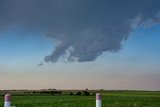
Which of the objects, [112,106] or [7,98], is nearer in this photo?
[7,98]

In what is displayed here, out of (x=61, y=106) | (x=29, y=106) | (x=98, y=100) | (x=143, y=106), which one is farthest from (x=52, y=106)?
(x=98, y=100)

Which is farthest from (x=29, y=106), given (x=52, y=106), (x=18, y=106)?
(x=52, y=106)

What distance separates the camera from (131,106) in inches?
1695

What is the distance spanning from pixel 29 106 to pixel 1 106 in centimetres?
A: 362

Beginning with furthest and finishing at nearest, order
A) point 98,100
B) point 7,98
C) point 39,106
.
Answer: point 39,106, point 98,100, point 7,98

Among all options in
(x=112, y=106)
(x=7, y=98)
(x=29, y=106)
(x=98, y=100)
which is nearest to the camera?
(x=7, y=98)

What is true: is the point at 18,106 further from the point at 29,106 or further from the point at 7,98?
the point at 7,98

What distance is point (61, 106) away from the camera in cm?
4309

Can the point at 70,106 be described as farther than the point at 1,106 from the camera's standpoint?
No

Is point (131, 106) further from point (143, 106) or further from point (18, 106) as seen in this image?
point (18, 106)

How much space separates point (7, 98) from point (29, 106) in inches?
1563

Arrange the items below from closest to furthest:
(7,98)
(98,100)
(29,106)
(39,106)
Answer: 1. (7,98)
2. (98,100)
3. (39,106)
4. (29,106)

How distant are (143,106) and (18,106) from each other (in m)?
14.4

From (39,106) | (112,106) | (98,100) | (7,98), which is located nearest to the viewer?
(7,98)
